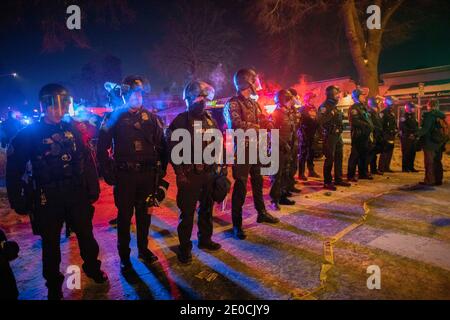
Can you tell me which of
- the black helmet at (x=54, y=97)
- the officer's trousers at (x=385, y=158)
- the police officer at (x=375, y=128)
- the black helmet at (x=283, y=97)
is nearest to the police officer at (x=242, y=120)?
the black helmet at (x=283, y=97)

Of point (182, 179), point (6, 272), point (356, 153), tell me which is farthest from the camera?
point (356, 153)

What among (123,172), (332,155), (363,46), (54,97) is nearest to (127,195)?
(123,172)

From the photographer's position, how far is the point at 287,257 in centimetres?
374

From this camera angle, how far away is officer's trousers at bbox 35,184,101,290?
2.96 m

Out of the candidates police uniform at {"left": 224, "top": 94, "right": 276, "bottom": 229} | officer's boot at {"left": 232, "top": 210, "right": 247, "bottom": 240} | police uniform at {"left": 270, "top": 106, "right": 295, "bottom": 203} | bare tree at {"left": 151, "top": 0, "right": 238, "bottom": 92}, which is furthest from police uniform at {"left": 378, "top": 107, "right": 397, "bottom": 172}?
bare tree at {"left": 151, "top": 0, "right": 238, "bottom": 92}

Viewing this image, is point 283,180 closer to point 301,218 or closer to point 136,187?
point 301,218

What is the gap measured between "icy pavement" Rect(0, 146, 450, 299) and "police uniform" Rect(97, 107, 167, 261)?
0.64 metres

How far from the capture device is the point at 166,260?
3.76m

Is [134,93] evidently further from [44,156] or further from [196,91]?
[44,156]

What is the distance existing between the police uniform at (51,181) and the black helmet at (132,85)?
738 mm

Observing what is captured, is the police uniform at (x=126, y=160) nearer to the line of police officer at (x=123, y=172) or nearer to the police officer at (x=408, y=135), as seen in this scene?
the line of police officer at (x=123, y=172)

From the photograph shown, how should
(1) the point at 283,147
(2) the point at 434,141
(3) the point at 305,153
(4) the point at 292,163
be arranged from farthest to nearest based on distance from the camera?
(3) the point at 305,153 → (2) the point at 434,141 → (4) the point at 292,163 → (1) the point at 283,147

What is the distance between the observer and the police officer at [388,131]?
29.3 ft

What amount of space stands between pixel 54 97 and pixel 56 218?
1193 millimetres
